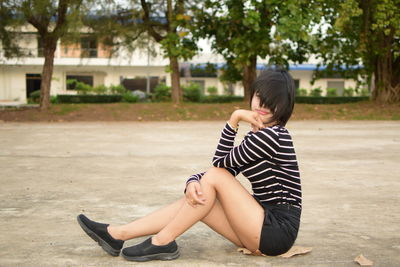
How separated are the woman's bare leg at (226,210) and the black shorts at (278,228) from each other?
1.6 inches

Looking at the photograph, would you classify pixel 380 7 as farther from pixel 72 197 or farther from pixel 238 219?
pixel 238 219

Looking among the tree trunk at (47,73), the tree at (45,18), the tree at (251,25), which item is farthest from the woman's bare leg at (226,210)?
the tree trunk at (47,73)

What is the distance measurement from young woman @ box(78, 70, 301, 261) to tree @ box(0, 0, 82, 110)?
12454 mm

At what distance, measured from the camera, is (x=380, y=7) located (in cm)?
1493

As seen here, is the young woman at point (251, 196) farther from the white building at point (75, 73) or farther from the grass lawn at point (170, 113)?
the white building at point (75, 73)

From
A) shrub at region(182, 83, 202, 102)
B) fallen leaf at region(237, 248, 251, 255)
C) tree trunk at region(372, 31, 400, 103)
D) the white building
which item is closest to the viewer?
fallen leaf at region(237, 248, 251, 255)

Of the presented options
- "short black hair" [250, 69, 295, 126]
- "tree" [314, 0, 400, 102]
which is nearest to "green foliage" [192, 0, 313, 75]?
"tree" [314, 0, 400, 102]

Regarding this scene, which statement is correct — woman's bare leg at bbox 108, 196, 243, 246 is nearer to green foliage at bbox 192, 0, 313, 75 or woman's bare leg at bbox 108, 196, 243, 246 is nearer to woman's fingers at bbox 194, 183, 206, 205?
woman's fingers at bbox 194, 183, 206, 205

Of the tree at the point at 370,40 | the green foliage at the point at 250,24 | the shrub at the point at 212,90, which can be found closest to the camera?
the green foliage at the point at 250,24

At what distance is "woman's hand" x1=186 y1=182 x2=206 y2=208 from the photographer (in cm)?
290

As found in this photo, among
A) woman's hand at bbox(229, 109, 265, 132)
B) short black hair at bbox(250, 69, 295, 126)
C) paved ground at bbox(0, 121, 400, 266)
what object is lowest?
paved ground at bbox(0, 121, 400, 266)

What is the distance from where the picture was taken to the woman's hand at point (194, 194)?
9.51 ft

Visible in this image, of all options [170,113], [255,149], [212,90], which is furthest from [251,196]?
[212,90]

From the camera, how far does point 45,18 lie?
52.3ft
